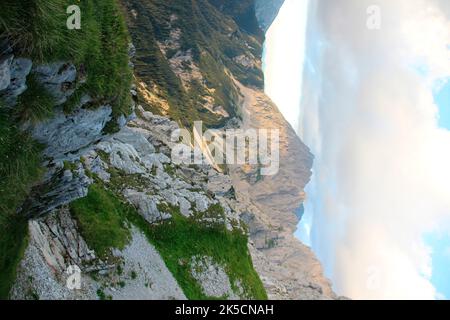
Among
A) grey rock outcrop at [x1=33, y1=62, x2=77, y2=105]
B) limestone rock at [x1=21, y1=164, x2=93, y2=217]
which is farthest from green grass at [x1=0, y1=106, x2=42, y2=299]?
grey rock outcrop at [x1=33, y1=62, x2=77, y2=105]

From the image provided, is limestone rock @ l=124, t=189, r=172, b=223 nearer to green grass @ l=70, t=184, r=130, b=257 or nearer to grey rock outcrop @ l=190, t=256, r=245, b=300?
green grass @ l=70, t=184, r=130, b=257

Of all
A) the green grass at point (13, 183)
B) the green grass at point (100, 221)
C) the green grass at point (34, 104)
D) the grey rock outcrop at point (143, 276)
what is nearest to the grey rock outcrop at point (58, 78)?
the green grass at point (34, 104)

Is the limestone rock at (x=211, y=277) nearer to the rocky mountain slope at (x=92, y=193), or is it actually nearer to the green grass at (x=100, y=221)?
the rocky mountain slope at (x=92, y=193)

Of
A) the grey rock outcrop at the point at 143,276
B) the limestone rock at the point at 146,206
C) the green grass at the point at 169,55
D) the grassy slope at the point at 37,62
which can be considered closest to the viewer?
the grassy slope at the point at 37,62

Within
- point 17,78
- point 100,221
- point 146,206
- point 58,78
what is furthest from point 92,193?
point 17,78
